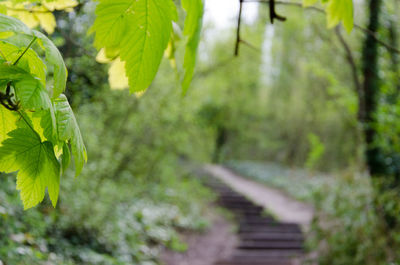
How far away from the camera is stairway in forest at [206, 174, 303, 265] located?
714 cm

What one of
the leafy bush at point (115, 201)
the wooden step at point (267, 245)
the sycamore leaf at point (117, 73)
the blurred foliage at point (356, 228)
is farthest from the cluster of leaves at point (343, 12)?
the wooden step at point (267, 245)

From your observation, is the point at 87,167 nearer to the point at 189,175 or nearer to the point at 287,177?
the point at 189,175

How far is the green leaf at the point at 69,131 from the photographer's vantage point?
0.57m

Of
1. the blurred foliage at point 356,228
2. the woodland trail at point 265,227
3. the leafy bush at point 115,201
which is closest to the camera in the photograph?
the leafy bush at point 115,201

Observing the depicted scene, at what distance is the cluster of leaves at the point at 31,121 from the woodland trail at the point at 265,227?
6.75 m

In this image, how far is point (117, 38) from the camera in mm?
604

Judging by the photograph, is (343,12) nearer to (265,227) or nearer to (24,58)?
(24,58)

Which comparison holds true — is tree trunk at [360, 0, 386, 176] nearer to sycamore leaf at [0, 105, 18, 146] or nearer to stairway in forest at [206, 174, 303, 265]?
stairway in forest at [206, 174, 303, 265]

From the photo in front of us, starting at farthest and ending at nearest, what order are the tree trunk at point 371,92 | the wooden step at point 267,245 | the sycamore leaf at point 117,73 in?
1. the wooden step at point 267,245
2. the tree trunk at point 371,92
3. the sycamore leaf at point 117,73

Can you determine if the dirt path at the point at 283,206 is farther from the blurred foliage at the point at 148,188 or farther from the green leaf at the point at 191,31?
the green leaf at the point at 191,31

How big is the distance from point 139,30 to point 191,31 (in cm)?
11

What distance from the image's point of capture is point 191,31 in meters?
0.63

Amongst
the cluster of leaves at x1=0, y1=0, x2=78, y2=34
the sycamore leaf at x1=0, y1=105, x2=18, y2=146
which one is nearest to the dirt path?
the cluster of leaves at x1=0, y1=0, x2=78, y2=34

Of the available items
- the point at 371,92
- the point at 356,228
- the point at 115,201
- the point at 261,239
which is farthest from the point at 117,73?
the point at 261,239
